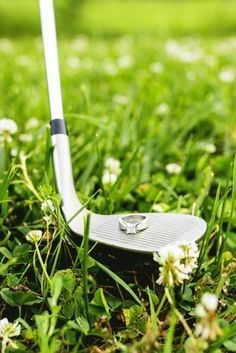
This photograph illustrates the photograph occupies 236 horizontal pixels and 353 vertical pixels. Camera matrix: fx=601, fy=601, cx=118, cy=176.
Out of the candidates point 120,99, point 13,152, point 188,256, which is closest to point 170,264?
point 188,256

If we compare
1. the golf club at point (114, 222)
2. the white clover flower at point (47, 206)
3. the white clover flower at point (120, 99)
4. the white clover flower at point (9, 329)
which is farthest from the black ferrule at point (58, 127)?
the white clover flower at point (120, 99)

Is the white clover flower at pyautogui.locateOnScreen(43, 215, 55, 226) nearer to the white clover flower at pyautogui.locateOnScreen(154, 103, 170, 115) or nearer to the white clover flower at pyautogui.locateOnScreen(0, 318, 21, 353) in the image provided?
the white clover flower at pyautogui.locateOnScreen(0, 318, 21, 353)

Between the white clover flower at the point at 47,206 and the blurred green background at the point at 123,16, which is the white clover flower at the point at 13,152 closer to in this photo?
the white clover flower at the point at 47,206

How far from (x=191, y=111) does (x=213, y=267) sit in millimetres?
814

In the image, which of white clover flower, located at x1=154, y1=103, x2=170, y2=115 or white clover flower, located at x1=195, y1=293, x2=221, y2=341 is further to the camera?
white clover flower, located at x1=154, y1=103, x2=170, y2=115

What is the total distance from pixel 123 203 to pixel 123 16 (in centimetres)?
552

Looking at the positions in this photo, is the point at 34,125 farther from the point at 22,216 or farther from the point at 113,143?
the point at 22,216

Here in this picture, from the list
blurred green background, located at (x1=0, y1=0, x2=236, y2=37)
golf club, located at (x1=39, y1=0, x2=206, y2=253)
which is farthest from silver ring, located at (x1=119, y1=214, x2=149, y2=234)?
blurred green background, located at (x1=0, y1=0, x2=236, y2=37)

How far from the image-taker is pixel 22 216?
3.31 feet

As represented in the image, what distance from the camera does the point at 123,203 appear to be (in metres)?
1.09

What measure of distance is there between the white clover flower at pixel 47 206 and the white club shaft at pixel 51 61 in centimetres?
20

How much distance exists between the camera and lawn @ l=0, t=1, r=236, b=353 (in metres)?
0.68

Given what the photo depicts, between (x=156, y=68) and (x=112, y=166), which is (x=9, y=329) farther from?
(x=156, y=68)

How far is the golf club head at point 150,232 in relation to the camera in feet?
2.42
